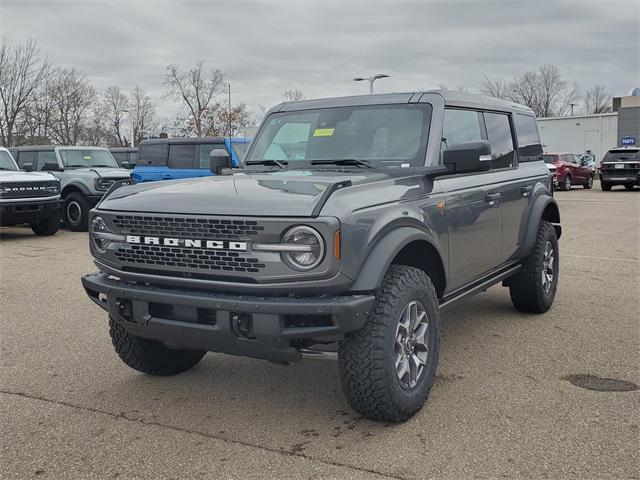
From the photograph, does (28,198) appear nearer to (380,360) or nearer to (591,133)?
(380,360)

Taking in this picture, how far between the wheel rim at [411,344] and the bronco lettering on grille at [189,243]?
3.17ft

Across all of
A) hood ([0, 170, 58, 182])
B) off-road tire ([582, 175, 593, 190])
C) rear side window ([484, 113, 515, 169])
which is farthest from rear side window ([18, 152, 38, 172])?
off-road tire ([582, 175, 593, 190])

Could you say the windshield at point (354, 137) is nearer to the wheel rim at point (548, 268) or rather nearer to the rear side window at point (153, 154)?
the wheel rim at point (548, 268)

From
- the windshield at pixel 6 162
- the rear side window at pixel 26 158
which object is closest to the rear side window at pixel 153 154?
the windshield at pixel 6 162

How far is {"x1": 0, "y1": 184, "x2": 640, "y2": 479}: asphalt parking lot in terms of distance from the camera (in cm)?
303

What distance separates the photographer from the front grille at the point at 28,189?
455 inches

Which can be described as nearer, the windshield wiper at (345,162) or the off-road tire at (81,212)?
the windshield wiper at (345,162)

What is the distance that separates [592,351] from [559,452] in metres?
1.81

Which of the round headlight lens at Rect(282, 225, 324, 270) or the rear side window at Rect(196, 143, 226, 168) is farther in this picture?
the rear side window at Rect(196, 143, 226, 168)

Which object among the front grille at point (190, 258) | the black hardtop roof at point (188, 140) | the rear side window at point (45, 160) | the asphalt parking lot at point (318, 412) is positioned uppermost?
the black hardtop roof at point (188, 140)

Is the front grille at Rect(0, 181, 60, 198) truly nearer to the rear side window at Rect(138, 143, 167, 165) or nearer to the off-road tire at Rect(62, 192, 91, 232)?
the off-road tire at Rect(62, 192, 91, 232)

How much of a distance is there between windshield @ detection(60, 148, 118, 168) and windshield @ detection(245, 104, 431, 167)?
10514 mm

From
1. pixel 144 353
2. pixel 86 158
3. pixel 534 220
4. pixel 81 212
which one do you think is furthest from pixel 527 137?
pixel 86 158

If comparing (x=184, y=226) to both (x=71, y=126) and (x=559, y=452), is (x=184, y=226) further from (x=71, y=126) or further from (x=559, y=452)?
(x=71, y=126)
